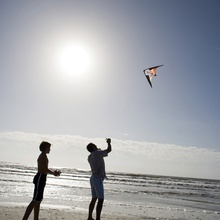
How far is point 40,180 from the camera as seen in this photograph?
18.4 feet

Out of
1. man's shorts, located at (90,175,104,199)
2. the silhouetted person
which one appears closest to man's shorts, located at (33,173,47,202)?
the silhouetted person

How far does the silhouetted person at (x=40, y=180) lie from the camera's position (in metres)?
5.51

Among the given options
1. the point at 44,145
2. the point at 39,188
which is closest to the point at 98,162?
the point at 44,145

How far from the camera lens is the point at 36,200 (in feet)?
18.1

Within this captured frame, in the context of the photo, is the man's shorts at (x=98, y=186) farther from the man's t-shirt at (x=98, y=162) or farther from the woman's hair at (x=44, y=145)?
the woman's hair at (x=44, y=145)

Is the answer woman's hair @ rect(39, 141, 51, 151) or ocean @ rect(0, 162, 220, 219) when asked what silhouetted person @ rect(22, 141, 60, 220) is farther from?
ocean @ rect(0, 162, 220, 219)

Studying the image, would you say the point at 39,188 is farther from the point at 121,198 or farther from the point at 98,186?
the point at 121,198

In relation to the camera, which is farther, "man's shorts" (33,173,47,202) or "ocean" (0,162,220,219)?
"ocean" (0,162,220,219)

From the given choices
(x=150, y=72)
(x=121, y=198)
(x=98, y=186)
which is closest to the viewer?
(x=98, y=186)

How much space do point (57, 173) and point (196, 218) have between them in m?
6.15

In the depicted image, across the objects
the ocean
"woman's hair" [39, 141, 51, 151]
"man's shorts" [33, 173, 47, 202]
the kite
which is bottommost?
the ocean

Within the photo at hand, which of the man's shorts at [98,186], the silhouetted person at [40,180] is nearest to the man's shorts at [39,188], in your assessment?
the silhouetted person at [40,180]

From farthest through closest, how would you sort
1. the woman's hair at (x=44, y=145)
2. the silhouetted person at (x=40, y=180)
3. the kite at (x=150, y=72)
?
the kite at (x=150, y=72)
the woman's hair at (x=44, y=145)
the silhouetted person at (x=40, y=180)

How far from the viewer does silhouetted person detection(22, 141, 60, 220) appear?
18.1 ft
